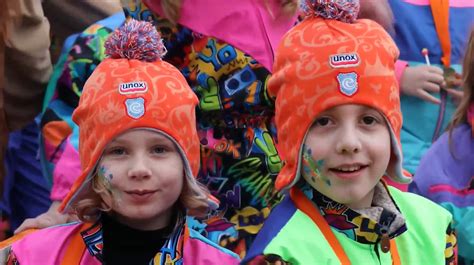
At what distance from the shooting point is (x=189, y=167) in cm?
392

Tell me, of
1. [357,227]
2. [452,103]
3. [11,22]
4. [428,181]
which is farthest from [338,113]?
[11,22]

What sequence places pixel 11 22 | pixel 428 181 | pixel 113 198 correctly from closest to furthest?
pixel 113 198 → pixel 428 181 → pixel 11 22

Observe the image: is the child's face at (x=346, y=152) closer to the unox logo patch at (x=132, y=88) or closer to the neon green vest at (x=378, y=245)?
the neon green vest at (x=378, y=245)

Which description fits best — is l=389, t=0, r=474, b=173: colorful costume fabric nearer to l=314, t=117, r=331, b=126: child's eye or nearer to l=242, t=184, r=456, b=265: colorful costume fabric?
l=242, t=184, r=456, b=265: colorful costume fabric

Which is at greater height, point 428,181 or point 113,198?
point 113,198

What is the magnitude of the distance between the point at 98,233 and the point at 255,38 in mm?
1023

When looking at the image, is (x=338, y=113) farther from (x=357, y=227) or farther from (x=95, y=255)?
(x=95, y=255)

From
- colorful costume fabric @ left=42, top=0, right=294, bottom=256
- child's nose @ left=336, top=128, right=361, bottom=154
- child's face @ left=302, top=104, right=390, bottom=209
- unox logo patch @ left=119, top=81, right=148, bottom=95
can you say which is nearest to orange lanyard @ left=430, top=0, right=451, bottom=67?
colorful costume fabric @ left=42, top=0, right=294, bottom=256

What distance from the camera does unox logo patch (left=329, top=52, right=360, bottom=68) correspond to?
3639 millimetres

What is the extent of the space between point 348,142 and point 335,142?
2.2 inches

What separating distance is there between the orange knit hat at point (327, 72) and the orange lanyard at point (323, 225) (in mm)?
57

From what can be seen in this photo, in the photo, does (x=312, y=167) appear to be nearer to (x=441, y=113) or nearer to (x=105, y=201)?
(x=105, y=201)

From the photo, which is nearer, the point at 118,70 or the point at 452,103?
the point at 118,70

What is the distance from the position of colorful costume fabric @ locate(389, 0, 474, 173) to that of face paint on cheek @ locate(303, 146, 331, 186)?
1.46 metres
